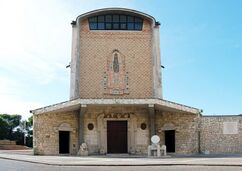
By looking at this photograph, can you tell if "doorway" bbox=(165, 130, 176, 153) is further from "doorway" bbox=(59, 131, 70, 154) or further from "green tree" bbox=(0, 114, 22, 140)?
"green tree" bbox=(0, 114, 22, 140)

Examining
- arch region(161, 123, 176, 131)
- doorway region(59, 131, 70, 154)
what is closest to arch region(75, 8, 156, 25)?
arch region(161, 123, 176, 131)

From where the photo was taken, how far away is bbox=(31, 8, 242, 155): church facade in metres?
25.7

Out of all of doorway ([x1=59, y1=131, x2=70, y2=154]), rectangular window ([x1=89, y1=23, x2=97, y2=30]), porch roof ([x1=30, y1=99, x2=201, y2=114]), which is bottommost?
doorway ([x1=59, y1=131, x2=70, y2=154])

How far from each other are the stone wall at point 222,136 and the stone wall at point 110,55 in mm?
4548

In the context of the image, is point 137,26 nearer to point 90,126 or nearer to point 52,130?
point 90,126

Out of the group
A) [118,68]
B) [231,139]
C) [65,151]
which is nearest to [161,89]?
[118,68]

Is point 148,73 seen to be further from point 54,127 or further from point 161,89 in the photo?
point 54,127

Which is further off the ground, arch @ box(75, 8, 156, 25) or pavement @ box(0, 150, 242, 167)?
arch @ box(75, 8, 156, 25)

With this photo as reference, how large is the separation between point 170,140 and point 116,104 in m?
4.40

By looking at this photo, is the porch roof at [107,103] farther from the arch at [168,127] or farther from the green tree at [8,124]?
the green tree at [8,124]

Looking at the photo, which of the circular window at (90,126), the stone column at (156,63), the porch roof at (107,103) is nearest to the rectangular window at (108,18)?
the stone column at (156,63)

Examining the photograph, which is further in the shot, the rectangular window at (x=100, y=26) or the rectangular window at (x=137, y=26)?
the rectangular window at (x=137, y=26)

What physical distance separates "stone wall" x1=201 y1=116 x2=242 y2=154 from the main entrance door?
497 cm

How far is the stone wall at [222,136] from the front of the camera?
1030 inches
